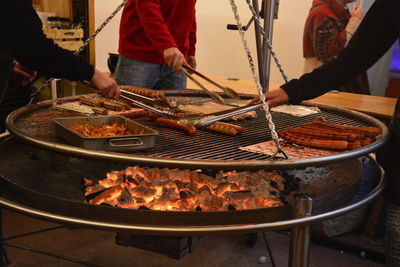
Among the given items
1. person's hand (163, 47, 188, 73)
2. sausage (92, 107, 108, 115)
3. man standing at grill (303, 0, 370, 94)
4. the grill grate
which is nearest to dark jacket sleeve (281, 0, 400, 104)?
the grill grate

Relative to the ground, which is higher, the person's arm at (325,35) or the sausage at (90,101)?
the person's arm at (325,35)

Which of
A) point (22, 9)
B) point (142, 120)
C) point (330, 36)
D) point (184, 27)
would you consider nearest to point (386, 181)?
point (142, 120)

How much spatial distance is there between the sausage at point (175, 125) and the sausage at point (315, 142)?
12.8 inches

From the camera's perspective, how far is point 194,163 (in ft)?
3.59

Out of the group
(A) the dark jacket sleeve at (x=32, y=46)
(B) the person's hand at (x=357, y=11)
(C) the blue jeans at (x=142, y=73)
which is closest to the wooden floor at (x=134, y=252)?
(C) the blue jeans at (x=142, y=73)

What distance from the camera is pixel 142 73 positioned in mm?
2715

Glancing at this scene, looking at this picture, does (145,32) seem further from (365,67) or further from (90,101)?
(365,67)

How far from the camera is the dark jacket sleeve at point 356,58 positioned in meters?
1.46

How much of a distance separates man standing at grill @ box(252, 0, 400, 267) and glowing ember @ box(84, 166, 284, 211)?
0.36 m

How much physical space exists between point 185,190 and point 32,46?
75cm

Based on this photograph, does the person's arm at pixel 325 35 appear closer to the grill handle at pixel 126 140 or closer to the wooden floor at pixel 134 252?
the wooden floor at pixel 134 252

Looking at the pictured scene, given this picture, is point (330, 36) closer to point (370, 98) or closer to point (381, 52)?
point (370, 98)

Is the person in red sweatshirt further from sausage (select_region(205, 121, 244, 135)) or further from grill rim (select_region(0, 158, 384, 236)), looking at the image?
grill rim (select_region(0, 158, 384, 236))

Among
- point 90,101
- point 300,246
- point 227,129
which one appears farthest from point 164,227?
point 90,101
